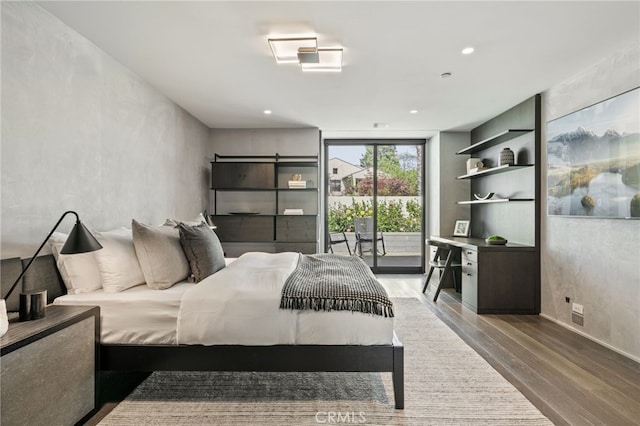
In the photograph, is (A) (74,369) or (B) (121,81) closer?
(A) (74,369)

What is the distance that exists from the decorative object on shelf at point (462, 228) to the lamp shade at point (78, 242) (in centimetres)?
493

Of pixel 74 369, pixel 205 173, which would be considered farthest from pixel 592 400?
pixel 205 173

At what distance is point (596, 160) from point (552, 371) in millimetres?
1842

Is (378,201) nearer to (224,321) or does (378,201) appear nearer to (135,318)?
(224,321)

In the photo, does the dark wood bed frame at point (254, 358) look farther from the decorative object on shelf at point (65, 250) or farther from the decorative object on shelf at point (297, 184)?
the decorative object on shelf at point (297, 184)

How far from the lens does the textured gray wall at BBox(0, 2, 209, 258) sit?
1933mm

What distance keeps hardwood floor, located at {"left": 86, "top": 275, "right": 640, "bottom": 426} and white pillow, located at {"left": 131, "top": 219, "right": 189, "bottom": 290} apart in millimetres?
623

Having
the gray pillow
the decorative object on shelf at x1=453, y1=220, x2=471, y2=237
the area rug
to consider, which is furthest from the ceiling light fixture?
the decorative object on shelf at x1=453, y1=220, x2=471, y2=237

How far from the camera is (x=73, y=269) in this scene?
2.10 metres

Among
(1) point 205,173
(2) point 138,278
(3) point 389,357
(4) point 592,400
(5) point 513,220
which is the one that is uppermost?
(1) point 205,173

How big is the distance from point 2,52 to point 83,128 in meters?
0.68

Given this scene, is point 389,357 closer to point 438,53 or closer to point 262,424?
point 262,424

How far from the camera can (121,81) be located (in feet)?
9.62

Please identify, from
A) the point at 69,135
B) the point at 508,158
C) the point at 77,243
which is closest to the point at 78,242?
the point at 77,243
